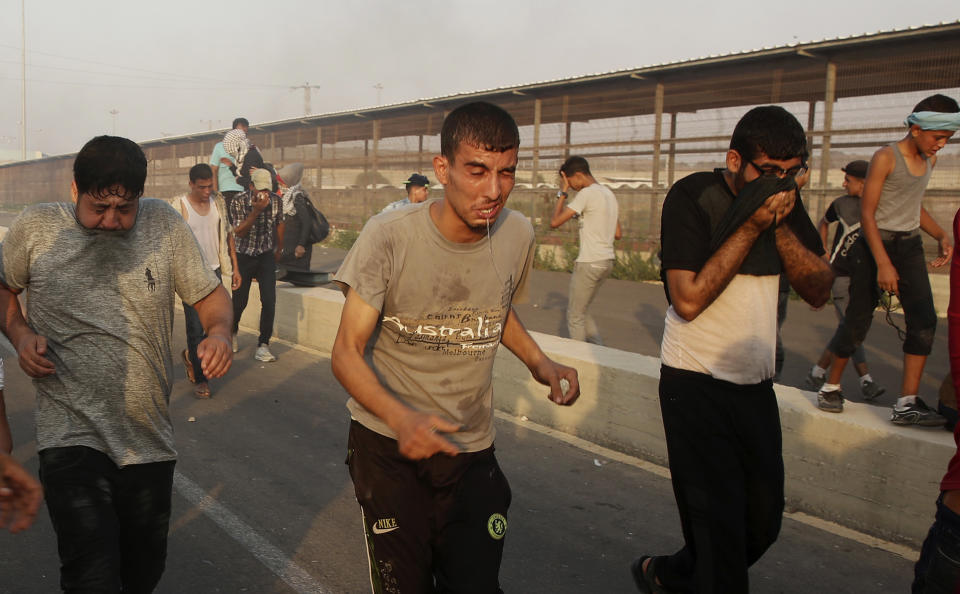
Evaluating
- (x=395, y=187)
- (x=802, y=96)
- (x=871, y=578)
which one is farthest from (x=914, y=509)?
(x=395, y=187)

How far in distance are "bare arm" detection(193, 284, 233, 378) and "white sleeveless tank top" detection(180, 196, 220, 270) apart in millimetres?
4706

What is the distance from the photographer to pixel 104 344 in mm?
2967

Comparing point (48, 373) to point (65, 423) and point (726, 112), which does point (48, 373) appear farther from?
point (726, 112)

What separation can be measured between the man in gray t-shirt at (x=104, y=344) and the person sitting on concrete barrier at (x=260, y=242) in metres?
5.99

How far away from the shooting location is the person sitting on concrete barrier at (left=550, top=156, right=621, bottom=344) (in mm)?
8297

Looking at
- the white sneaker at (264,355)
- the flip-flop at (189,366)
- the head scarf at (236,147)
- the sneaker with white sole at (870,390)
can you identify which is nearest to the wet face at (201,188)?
the flip-flop at (189,366)

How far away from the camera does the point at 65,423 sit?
113 inches

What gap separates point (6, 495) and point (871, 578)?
371cm

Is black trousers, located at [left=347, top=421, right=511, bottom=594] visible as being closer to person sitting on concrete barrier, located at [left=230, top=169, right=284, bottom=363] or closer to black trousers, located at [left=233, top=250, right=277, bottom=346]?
person sitting on concrete barrier, located at [left=230, top=169, right=284, bottom=363]

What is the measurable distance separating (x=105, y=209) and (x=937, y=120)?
4363mm

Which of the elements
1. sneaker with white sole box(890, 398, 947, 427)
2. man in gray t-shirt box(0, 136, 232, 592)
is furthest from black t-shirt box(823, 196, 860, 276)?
man in gray t-shirt box(0, 136, 232, 592)

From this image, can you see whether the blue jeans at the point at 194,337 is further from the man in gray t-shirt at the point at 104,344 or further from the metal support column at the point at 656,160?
the metal support column at the point at 656,160

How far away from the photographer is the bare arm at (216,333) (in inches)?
110

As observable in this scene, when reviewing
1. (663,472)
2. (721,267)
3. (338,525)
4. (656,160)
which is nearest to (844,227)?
(663,472)
